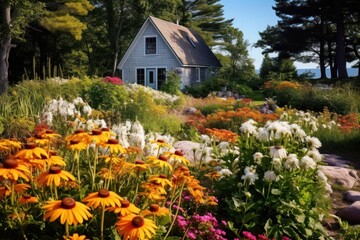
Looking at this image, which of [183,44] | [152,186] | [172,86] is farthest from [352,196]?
[183,44]

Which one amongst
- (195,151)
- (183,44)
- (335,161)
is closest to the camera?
(195,151)

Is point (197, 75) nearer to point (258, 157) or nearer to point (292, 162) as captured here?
point (258, 157)

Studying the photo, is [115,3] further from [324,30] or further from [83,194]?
[83,194]

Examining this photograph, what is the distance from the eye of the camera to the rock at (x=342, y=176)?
6.12m

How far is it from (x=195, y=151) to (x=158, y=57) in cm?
2301

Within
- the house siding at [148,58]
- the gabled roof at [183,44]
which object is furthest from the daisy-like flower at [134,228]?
the house siding at [148,58]

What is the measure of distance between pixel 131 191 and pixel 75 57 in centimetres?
3646

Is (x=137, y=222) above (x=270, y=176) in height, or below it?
above

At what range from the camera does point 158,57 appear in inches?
1065

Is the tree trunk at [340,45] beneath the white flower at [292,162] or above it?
above

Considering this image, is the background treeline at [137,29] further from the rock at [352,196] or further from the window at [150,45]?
the rock at [352,196]

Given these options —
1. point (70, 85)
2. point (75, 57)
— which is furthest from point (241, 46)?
point (70, 85)

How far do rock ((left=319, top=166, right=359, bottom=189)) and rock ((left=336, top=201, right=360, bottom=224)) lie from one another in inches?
44.6

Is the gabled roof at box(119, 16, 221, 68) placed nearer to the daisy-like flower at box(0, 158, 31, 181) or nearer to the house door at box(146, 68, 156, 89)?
the house door at box(146, 68, 156, 89)
